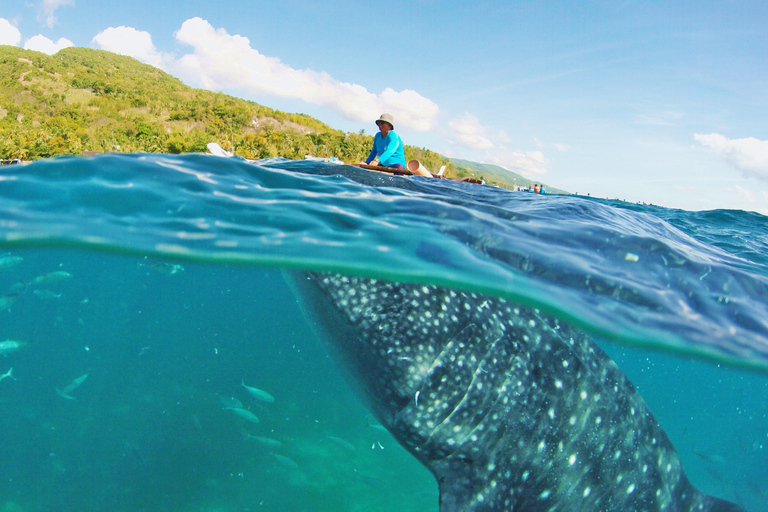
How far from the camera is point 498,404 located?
12.0ft

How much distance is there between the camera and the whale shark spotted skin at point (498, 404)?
353cm

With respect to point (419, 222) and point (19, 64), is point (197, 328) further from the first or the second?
point (19, 64)

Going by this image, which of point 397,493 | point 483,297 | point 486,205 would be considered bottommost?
point 397,493

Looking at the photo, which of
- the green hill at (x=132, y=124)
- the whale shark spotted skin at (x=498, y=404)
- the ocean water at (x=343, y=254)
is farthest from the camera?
the green hill at (x=132, y=124)

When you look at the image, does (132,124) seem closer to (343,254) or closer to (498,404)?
(343,254)

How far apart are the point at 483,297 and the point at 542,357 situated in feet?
2.89

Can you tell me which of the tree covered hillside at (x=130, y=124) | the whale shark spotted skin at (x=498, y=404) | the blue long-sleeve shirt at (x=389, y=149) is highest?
the tree covered hillside at (x=130, y=124)

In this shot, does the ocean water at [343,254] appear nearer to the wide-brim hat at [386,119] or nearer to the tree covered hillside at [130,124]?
the wide-brim hat at [386,119]

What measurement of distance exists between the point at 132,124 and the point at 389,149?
76.0m

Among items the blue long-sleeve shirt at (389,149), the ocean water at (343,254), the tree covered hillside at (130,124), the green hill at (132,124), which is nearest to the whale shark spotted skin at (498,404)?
the ocean water at (343,254)

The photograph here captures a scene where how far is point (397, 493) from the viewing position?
36.8 ft

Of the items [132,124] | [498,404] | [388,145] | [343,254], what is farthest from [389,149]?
[132,124]

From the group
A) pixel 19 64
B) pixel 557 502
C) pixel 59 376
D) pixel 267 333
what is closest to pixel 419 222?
pixel 557 502

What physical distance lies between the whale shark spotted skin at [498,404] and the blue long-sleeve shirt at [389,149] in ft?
18.4
